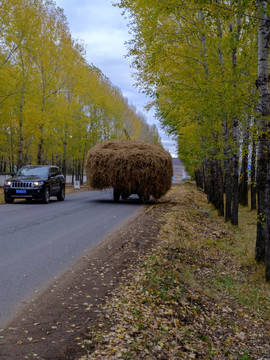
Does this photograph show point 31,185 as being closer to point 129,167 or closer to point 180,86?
point 129,167

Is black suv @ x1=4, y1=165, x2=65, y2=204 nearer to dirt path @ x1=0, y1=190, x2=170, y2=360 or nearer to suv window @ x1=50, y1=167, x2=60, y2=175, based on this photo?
suv window @ x1=50, y1=167, x2=60, y2=175

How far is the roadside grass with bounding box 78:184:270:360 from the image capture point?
349cm

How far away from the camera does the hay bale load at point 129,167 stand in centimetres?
1559

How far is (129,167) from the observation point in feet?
50.9

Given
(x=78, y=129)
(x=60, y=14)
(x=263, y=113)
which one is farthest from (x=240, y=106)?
(x=78, y=129)

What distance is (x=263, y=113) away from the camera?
6867mm

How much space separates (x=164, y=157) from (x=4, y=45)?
11.4 meters

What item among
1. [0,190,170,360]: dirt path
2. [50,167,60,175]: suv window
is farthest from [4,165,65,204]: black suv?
[0,190,170,360]: dirt path

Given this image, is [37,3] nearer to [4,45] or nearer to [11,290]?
[4,45]

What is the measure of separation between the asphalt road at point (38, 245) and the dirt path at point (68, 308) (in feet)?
0.73

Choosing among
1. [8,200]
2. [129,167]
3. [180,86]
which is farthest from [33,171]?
[180,86]

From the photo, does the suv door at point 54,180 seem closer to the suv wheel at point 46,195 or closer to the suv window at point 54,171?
the suv window at point 54,171

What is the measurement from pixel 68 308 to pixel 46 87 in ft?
78.0

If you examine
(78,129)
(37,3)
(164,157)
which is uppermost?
(37,3)
